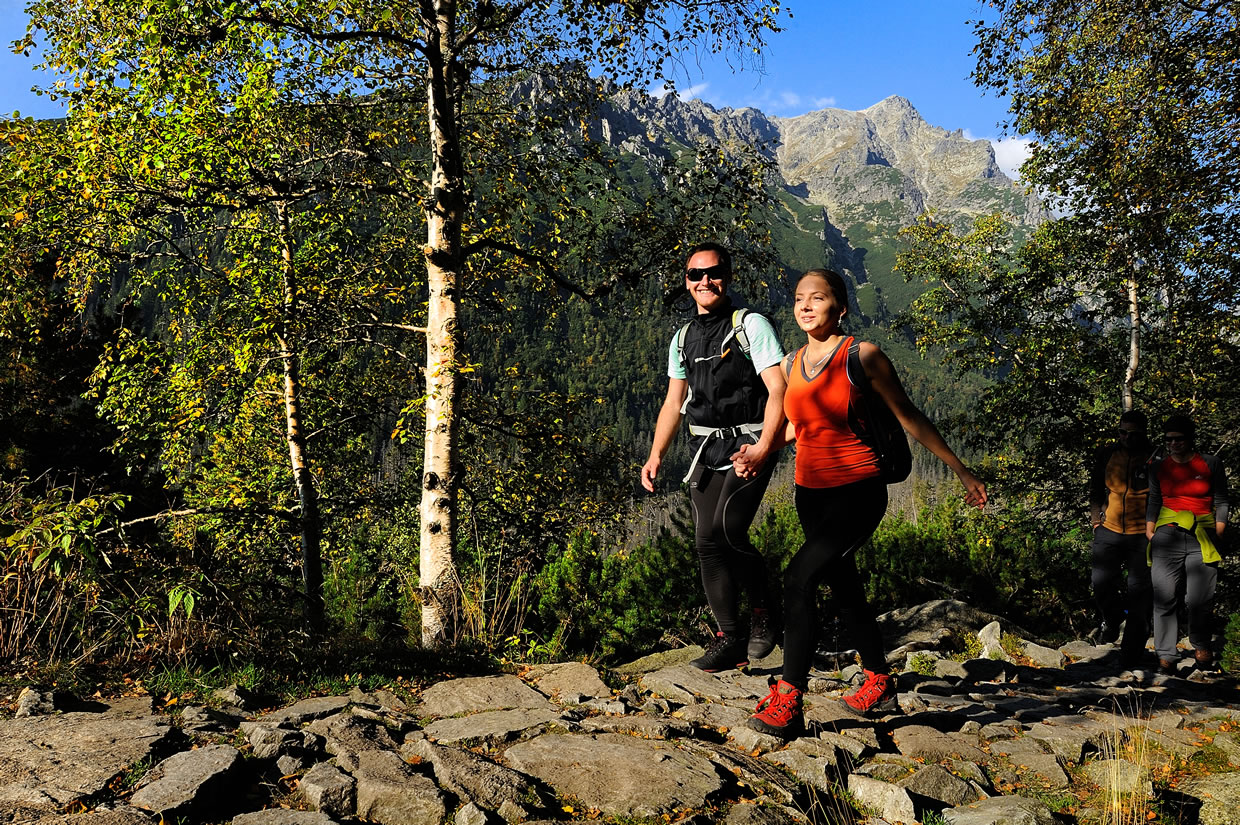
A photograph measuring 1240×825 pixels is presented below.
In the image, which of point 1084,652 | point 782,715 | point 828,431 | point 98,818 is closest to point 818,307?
point 828,431

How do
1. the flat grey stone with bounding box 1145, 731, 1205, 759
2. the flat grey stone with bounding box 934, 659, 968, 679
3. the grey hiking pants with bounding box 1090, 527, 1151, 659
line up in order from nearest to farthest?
the flat grey stone with bounding box 1145, 731, 1205, 759, the flat grey stone with bounding box 934, 659, 968, 679, the grey hiking pants with bounding box 1090, 527, 1151, 659

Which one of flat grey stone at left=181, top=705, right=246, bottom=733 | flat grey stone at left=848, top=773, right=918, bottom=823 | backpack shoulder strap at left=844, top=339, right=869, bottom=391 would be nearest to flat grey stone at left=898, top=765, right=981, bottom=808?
flat grey stone at left=848, top=773, right=918, bottom=823

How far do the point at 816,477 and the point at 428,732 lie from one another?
2.33 meters

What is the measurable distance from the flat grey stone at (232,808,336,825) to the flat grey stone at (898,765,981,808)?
236 cm

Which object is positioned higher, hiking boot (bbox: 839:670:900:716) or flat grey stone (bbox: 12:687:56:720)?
flat grey stone (bbox: 12:687:56:720)

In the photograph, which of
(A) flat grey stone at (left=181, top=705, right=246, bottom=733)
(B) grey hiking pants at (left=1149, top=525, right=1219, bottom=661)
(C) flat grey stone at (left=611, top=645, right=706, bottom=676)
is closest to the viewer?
(A) flat grey stone at (left=181, top=705, right=246, bottom=733)

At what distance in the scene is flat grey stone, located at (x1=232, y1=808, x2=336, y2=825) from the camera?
2.57 meters

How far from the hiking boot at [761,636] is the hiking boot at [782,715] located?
1.02 metres

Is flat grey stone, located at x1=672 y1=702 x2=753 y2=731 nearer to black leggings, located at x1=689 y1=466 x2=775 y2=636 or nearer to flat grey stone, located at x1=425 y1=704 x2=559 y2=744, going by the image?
black leggings, located at x1=689 y1=466 x2=775 y2=636

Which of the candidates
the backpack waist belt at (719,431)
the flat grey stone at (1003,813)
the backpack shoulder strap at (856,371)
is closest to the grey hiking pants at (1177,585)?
the flat grey stone at (1003,813)

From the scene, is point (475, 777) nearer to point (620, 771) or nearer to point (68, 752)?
point (620, 771)

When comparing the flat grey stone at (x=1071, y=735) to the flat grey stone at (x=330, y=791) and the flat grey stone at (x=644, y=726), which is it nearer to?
the flat grey stone at (x=644, y=726)

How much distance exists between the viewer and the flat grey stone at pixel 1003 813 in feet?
9.43

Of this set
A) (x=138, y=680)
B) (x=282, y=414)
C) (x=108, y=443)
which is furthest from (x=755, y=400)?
(x=108, y=443)
